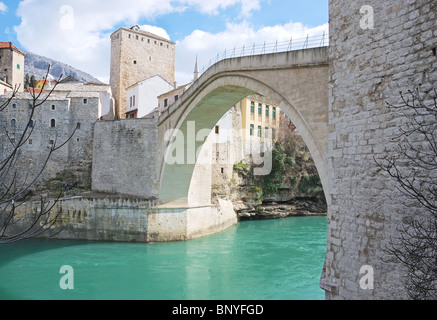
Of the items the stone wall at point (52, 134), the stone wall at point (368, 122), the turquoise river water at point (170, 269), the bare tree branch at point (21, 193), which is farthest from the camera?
the stone wall at point (52, 134)

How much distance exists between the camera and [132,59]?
26.3 metres

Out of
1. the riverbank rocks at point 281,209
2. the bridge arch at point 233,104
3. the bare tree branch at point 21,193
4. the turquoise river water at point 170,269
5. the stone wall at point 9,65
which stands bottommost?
the turquoise river water at point 170,269

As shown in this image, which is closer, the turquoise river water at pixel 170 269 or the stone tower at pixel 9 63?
the turquoise river water at pixel 170 269

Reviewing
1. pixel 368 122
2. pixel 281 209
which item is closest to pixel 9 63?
pixel 281 209

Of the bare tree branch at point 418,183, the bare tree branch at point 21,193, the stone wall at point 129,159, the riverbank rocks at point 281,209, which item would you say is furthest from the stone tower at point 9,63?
the bare tree branch at point 418,183

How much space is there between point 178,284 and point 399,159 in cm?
752

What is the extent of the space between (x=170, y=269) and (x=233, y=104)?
240 inches

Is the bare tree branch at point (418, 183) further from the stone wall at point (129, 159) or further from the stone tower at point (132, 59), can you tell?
the stone tower at point (132, 59)

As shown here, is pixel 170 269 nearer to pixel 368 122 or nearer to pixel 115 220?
pixel 115 220


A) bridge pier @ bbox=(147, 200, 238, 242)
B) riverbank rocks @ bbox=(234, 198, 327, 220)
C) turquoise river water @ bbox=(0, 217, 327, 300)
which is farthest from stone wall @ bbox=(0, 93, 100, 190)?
riverbank rocks @ bbox=(234, 198, 327, 220)

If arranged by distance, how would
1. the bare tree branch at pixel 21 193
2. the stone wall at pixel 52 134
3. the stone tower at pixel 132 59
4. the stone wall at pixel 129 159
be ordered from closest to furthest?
the bare tree branch at pixel 21 193 < the stone wall at pixel 129 159 < the stone wall at pixel 52 134 < the stone tower at pixel 132 59

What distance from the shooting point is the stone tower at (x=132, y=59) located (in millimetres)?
25703

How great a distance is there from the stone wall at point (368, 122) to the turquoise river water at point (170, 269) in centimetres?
445

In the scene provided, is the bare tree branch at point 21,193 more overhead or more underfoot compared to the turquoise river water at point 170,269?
more overhead
